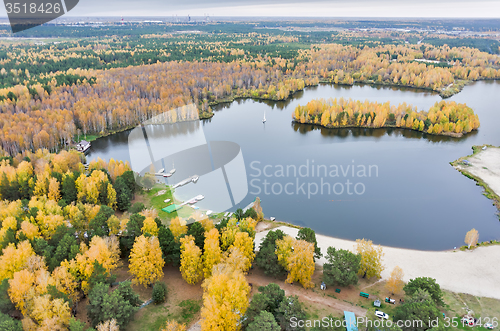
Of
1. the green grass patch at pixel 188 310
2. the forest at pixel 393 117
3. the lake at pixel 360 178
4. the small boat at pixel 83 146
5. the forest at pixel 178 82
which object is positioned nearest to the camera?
the green grass patch at pixel 188 310

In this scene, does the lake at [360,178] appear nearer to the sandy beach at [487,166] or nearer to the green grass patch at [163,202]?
the green grass patch at [163,202]

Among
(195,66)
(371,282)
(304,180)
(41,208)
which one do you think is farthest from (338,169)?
(195,66)

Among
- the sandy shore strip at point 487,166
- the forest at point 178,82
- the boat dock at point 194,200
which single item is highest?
the forest at point 178,82

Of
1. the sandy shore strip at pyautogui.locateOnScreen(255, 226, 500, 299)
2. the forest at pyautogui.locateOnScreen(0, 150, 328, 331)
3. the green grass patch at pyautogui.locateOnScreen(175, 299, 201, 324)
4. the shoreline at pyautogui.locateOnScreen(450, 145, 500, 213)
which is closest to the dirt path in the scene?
the forest at pyautogui.locateOnScreen(0, 150, 328, 331)

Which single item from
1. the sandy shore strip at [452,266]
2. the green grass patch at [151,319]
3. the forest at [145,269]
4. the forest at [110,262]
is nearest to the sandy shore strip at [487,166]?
the sandy shore strip at [452,266]

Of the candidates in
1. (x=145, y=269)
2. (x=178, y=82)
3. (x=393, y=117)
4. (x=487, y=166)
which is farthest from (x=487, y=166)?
(x=178, y=82)

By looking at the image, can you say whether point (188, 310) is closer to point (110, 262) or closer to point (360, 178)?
point (110, 262)

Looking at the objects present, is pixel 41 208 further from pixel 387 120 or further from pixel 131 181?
pixel 387 120
